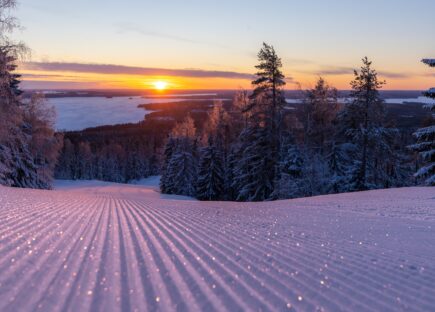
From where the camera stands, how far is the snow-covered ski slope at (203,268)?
2.91 metres

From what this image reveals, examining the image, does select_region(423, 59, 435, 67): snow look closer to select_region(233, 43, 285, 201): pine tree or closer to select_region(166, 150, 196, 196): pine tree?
select_region(233, 43, 285, 201): pine tree

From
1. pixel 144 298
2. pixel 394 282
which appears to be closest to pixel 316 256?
pixel 394 282

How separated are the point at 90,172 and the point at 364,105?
257ft

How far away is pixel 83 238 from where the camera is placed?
4941mm

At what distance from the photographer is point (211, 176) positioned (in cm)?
3891

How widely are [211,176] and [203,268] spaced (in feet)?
115

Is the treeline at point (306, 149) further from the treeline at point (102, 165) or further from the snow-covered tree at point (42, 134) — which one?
the treeline at point (102, 165)

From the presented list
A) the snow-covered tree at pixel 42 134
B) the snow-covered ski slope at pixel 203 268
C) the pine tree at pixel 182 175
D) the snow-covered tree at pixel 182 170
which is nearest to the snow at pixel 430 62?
the snow-covered ski slope at pixel 203 268

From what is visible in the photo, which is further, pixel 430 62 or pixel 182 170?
pixel 182 170

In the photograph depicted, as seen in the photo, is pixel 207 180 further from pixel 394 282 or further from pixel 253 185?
pixel 394 282

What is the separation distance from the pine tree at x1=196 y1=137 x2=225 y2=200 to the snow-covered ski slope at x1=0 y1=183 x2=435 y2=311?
32294 millimetres

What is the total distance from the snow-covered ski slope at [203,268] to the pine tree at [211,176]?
106 ft

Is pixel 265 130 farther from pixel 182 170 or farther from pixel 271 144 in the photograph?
pixel 182 170

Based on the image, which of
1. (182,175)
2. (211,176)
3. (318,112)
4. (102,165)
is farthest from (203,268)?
(102,165)
